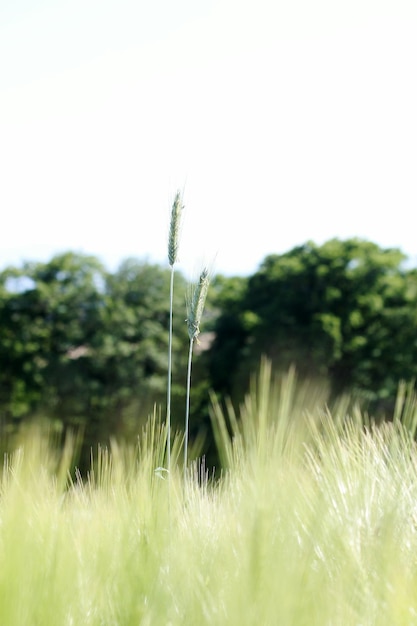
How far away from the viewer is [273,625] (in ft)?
5.39

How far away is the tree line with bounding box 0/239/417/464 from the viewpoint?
2544 centimetres

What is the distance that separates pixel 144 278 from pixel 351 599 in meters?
27.4

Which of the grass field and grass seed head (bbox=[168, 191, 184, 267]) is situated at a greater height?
grass seed head (bbox=[168, 191, 184, 267])

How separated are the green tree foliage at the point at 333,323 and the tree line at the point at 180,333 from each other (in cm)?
4

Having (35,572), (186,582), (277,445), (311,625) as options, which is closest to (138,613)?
(186,582)

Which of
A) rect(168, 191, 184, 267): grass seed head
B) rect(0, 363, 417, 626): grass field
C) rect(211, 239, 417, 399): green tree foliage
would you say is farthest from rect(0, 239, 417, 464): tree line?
rect(0, 363, 417, 626): grass field

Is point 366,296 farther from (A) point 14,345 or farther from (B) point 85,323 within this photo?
(A) point 14,345

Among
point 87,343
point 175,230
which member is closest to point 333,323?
point 87,343

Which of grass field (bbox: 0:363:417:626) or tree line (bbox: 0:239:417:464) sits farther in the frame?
tree line (bbox: 0:239:417:464)

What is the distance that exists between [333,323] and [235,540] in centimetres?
2333

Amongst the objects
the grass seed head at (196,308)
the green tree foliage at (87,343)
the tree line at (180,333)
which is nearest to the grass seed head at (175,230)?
the grass seed head at (196,308)

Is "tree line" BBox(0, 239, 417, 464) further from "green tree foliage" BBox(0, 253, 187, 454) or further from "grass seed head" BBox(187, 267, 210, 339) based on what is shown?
"grass seed head" BBox(187, 267, 210, 339)

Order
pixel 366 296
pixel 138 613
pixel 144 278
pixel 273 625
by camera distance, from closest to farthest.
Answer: pixel 273 625, pixel 138 613, pixel 366 296, pixel 144 278

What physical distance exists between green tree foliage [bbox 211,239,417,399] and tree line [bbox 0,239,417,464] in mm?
35
